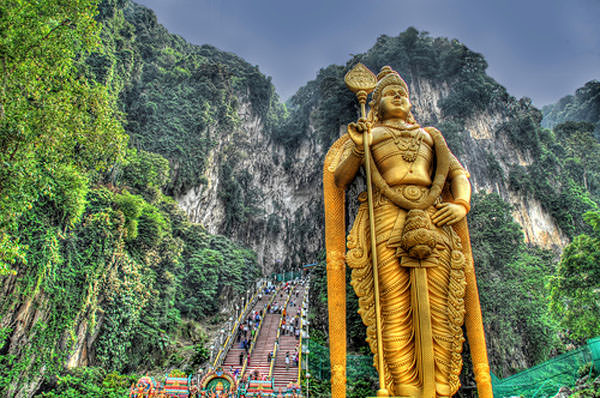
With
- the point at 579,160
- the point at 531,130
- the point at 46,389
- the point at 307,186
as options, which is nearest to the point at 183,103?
the point at 307,186

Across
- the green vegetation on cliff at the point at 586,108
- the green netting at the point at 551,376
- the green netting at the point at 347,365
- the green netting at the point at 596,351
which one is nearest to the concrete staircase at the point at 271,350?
the green netting at the point at 347,365

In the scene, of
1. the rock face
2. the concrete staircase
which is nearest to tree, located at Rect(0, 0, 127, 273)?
the concrete staircase

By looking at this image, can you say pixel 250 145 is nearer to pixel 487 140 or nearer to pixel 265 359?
pixel 487 140

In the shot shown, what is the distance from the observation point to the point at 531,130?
21.6 m

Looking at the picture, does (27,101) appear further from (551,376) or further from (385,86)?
(551,376)

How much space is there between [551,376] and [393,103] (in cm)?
458

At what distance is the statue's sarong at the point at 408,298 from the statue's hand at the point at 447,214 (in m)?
0.05

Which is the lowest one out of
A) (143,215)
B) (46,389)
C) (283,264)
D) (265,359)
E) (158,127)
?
(46,389)

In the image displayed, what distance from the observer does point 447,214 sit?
2969 mm

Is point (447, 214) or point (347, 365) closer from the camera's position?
point (447, 214)

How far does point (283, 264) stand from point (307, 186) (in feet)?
22.3

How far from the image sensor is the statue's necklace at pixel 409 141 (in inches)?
122

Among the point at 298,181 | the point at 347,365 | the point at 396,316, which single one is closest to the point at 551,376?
the point at 396,316

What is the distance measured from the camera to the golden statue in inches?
104
